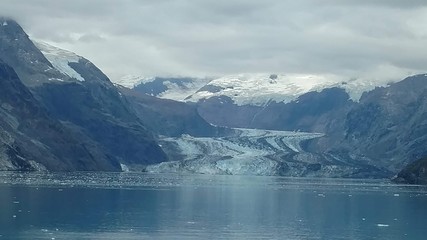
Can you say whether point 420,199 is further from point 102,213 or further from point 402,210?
point 102,213

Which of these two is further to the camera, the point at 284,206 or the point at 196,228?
the point at 284,206

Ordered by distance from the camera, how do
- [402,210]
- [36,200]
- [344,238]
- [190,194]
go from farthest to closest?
[190,194]
[402,210]
[36,200]
[344,238]

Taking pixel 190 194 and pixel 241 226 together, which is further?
pixel 190 194

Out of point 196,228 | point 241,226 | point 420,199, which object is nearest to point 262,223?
point 241,226

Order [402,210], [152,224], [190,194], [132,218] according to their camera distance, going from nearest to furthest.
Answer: [152,224], [132,218], [402,210], [190,194]

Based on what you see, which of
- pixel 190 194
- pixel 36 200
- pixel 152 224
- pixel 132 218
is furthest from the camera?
pixel 190 194

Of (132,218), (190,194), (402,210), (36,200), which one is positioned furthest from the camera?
(190,194)

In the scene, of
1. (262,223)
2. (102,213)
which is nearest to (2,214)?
(102,213)

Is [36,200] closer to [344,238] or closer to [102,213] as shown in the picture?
[102,213]
